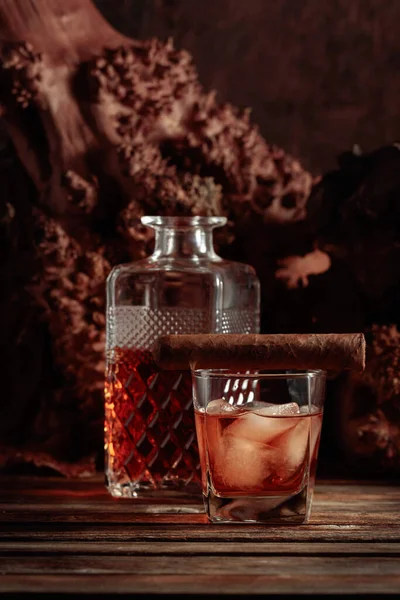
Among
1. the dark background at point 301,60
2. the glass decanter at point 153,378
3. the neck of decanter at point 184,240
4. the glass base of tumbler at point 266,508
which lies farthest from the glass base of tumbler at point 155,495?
the dark background at point 301,60

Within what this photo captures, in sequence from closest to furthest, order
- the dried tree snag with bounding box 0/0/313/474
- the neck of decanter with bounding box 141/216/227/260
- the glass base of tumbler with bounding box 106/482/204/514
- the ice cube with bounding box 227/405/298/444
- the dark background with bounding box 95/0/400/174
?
1. the ice cube with bounding box 227/405/298/444
2. the glass base of tumbler with bounding box 106/482/204/514
3. the neck of decanter with bounding box 141/216/227/260
4. the dried tree snag with bounding box 0/0/313/474
5. the dark background with bounding box 95/0/400/174

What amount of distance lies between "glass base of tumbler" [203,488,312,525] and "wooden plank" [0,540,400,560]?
102mm

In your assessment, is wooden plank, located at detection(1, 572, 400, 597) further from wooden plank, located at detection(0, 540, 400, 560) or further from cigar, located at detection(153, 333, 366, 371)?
cigar, located at detection(153, 333, 366, 371)

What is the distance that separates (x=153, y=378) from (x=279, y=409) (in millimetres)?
312

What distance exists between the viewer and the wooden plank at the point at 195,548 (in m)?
1.31

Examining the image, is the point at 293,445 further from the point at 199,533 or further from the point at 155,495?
the point at 155,495

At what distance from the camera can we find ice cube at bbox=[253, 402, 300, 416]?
1.44 metres

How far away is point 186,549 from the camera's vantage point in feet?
4.35

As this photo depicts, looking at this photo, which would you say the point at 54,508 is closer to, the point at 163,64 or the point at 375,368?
the point at 375,368

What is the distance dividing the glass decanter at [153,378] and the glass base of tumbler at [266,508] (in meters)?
0.23

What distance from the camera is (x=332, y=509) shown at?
158 centimetres

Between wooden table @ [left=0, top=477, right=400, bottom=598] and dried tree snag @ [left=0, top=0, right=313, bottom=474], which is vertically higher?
dried tree snag @ [left=0, top=0, right=313, bottom=474]

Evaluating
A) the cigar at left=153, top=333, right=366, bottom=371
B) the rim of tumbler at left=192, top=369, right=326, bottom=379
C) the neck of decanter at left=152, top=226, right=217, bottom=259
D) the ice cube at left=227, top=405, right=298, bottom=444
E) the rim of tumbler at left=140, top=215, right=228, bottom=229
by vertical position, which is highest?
the rim of tumbler at left=140, top=215, right=228, bottom=229

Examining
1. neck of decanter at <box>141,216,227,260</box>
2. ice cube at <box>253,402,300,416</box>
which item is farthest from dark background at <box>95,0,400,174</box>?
ice cube at <box>253,402,300,416</box>
